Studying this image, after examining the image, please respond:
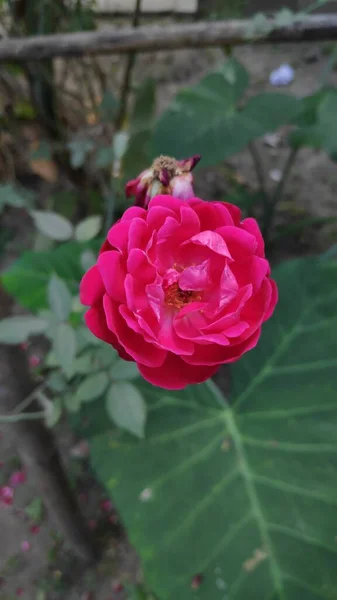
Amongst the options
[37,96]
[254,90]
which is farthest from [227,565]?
[254,90]

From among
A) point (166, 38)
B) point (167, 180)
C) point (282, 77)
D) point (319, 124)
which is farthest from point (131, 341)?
point (282, 77)

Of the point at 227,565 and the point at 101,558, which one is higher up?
the point at 227,565

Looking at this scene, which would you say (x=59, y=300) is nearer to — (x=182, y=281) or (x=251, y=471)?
(x=182, y=281)

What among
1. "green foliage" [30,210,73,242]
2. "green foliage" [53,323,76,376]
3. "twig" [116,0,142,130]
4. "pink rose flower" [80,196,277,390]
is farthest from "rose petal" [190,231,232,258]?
"twig" [116,0,142,130]

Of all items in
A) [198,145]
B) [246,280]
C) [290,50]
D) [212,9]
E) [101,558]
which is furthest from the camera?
[290,50]

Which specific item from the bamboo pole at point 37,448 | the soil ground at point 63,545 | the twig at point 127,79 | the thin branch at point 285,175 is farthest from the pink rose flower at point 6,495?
the thin branch at point 285,175

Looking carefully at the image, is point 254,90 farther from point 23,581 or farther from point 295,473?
point 23,581
